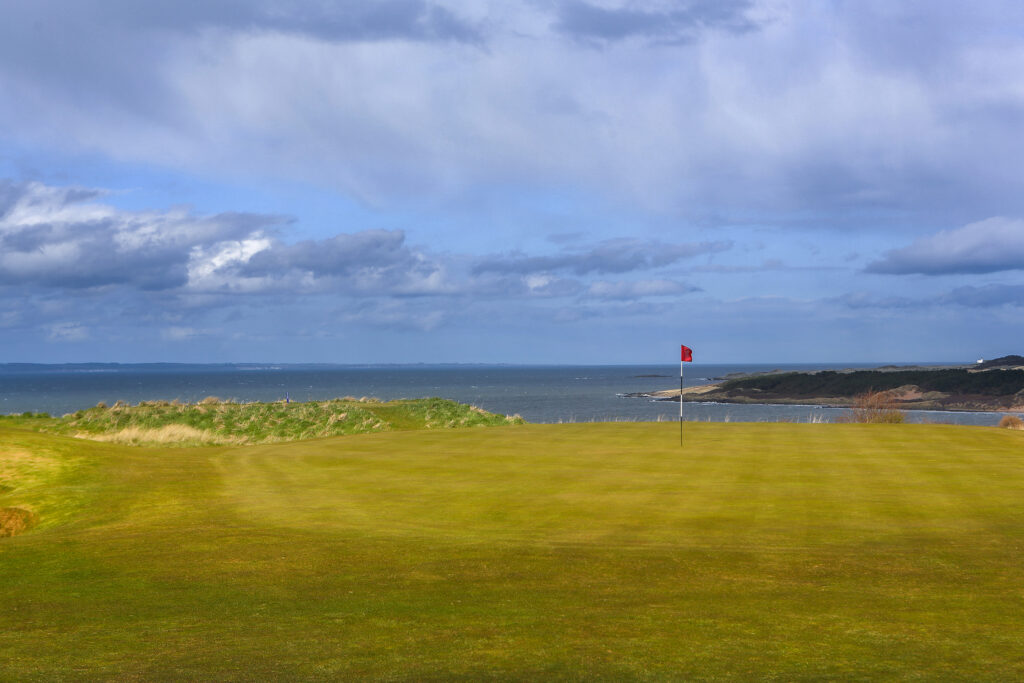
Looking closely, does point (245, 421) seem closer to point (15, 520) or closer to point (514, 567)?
point (15, 520)

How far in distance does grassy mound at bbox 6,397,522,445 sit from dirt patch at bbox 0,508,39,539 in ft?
70.5

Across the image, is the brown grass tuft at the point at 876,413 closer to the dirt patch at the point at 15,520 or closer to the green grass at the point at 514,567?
the green grass at the point at 514,567

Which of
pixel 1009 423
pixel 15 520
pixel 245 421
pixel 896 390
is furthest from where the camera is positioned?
pixel 896 390

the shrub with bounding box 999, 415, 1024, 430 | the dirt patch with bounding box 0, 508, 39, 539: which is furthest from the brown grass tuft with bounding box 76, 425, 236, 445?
the shrub with bounding box 999, 415, 1024, 430

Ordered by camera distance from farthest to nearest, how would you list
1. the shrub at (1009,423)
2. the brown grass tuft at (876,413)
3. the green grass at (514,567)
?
the brown grass tuft at (876,413) < the shrub at (1009,423) < the green grass at (514,567)

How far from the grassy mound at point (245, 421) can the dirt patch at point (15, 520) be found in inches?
847

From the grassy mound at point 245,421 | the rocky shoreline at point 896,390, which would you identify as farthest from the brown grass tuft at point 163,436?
the rocky shoreline at point 896,390

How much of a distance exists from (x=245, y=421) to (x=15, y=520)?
2679 cm

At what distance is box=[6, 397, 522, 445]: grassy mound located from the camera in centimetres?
3791

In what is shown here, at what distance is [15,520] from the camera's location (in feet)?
49.0

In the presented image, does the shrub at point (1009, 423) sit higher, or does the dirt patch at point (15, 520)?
the shrub at point (1009, 423)

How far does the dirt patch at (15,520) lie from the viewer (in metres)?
14.6

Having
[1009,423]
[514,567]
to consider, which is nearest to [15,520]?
[514,567]

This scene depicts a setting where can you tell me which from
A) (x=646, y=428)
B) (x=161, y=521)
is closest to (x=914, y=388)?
(x=646, y=428)
